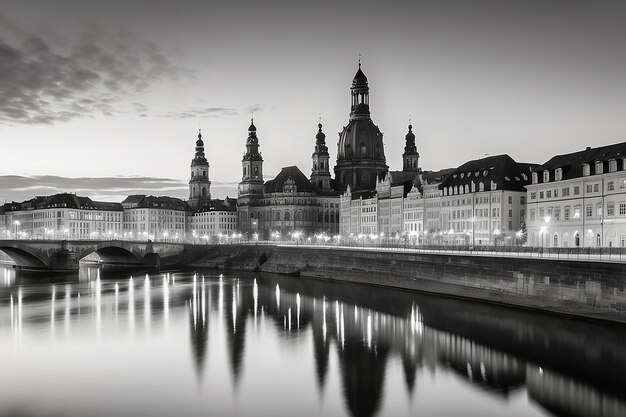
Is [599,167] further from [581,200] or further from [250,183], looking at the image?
[250,183]

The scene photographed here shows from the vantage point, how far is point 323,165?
193 metres

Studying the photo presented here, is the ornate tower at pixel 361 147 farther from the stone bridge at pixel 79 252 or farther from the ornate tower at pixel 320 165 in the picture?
the stone bridge at pixel 79 252

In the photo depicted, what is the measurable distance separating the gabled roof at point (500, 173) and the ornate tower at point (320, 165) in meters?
90.9

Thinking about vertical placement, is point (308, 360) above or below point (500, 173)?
below

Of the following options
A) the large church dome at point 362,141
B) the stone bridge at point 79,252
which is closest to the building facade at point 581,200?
the stone bridge at point 79,252

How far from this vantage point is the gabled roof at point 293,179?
186m

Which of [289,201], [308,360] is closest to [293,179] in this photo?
[289,201]

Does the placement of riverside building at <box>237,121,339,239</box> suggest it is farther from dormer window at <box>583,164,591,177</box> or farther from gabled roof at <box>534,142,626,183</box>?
dormer window at <box>583,164,591,177</box>

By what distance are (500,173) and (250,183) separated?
4396 inches

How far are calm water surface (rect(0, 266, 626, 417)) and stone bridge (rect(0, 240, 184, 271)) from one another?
150 ft

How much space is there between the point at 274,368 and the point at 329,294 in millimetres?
33415

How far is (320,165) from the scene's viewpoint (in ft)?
632

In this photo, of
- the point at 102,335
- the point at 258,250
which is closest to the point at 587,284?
the point at 102,335

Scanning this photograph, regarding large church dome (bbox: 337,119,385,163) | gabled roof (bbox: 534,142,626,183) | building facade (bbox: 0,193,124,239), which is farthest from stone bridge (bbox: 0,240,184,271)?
gabled roof (bbox: 534,142,626,183)
